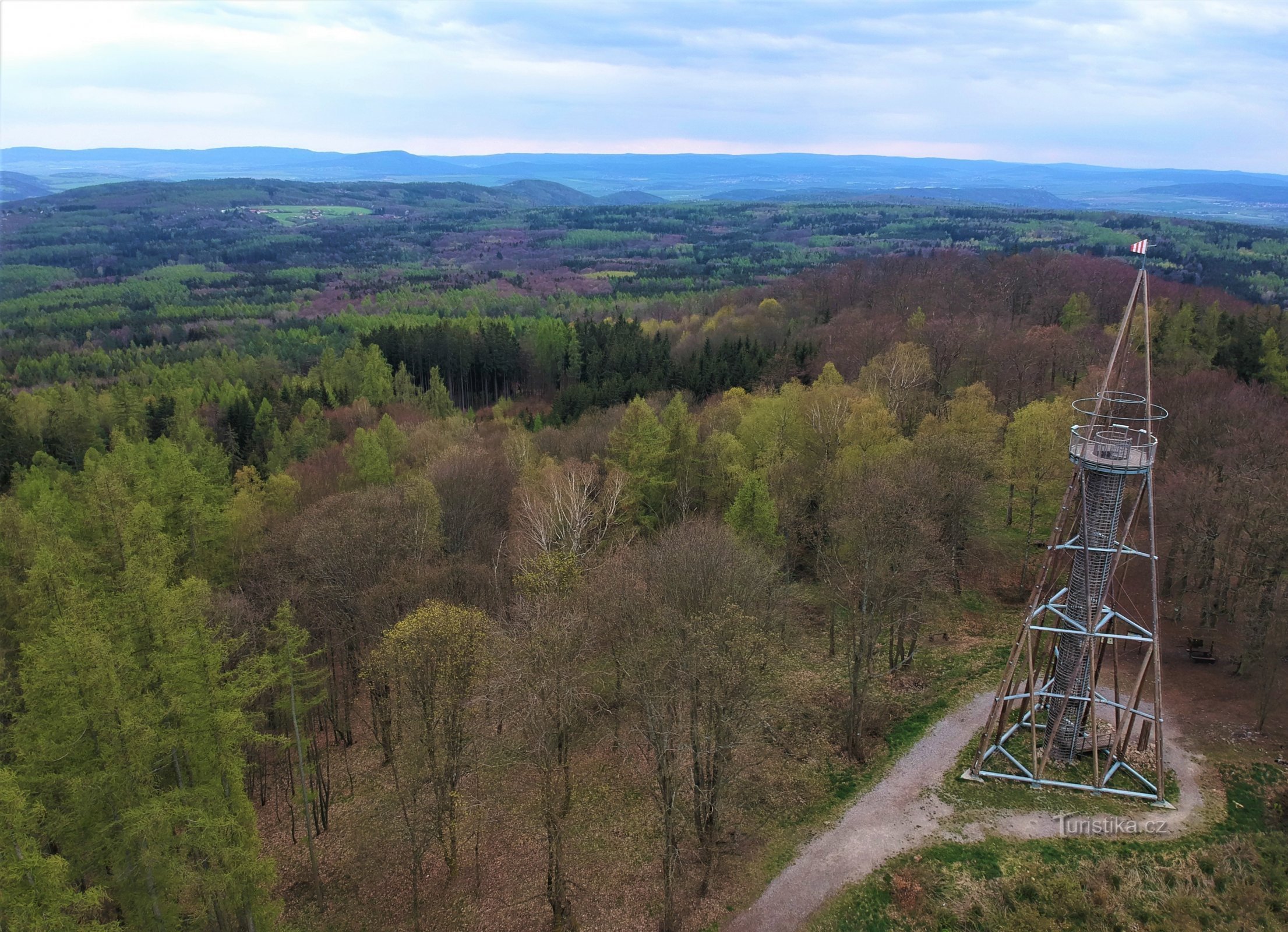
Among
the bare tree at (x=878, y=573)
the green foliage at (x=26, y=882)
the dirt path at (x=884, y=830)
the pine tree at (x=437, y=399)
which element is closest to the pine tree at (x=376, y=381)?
the pine tree at (x=437, y=399)

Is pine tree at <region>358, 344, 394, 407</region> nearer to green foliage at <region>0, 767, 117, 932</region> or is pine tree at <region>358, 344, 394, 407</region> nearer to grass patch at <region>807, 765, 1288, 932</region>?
green foliage at <region>0, 767, 117, 932</region>

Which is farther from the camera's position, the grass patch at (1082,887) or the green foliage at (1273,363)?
the green foliage at (1273,363)

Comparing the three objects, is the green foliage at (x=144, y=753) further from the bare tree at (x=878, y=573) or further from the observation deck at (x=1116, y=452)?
the observation deck at (x=1116, y=452)

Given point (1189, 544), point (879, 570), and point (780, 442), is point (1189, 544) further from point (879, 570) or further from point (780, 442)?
point (780, 442)

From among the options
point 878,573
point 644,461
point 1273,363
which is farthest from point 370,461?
point 1273,363

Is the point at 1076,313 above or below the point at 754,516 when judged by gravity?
above

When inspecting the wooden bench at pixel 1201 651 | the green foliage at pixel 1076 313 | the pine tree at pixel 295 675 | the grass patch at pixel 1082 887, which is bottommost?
the grass patch at pixel 1082 887

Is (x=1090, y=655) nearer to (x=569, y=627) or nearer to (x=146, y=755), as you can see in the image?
(x=569, y=627)
